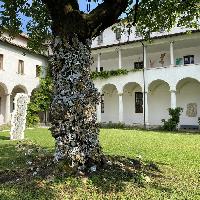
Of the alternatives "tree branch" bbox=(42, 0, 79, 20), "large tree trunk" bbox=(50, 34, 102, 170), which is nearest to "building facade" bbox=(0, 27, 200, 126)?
"tree branch" bbox=(42, 0, 79, 20)

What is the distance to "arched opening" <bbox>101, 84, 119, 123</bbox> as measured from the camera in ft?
109

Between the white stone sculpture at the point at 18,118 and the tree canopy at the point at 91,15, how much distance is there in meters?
5.61

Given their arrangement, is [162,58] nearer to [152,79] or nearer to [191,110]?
[152,79]

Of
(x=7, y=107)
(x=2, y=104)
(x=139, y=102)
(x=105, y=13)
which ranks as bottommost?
(x=7, y=107)

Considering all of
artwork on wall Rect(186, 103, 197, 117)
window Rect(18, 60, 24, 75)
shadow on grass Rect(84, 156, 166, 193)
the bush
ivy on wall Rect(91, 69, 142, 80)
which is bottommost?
shadow on grass Rect(84, 156, 166, 193)

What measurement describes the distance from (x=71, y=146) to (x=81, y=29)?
2336mm

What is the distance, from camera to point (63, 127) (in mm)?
6609

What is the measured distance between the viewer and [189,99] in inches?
1147

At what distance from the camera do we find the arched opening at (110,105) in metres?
33.3

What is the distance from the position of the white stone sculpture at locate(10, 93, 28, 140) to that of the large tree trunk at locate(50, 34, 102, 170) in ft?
32.9

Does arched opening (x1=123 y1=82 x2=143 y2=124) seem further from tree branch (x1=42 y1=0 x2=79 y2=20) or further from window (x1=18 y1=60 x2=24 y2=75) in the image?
tree branch (x1=42 y1=0 x2=79 y2=20)

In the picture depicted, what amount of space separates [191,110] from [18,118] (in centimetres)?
1698

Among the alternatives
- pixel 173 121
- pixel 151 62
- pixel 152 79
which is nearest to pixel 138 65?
pixel 151 62

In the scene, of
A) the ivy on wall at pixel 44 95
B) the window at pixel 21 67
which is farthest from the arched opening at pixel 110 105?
the window at pixel 21 67
